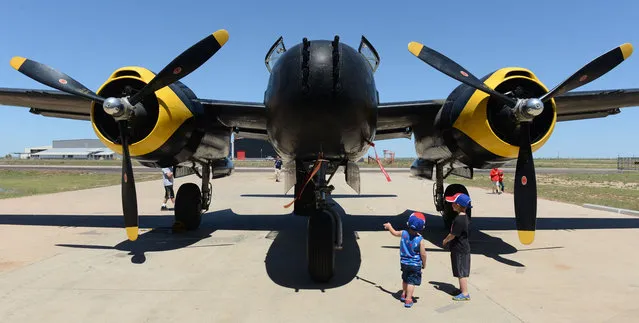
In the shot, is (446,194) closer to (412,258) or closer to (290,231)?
(290,231)

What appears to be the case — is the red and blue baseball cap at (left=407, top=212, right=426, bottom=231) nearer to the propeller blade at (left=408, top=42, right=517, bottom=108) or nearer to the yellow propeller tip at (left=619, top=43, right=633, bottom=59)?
the propeller blade at (left=408, top=42, right=517, bottom=108)

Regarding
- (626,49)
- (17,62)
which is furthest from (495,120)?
(17,62)

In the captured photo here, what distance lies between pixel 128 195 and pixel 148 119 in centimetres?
144

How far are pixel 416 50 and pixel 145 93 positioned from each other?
4.78 metres

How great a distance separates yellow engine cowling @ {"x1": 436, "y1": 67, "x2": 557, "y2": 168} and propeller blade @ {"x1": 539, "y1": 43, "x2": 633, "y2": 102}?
0.92 feet

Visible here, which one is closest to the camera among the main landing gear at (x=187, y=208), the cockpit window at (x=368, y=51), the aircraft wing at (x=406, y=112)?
the cockpit window at (x=368, y=51)

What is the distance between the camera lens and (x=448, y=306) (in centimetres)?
475

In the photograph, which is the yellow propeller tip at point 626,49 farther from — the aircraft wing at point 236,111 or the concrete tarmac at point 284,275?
the aircraft wing at point 236,111

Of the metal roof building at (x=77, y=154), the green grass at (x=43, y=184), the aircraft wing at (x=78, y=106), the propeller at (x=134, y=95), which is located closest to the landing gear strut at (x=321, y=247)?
the aircraft wing at (x=78, y=106)

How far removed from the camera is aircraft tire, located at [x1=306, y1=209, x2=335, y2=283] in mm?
5496

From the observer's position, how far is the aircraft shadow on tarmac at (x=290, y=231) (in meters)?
6.40

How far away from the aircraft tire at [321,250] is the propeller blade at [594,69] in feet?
14.1

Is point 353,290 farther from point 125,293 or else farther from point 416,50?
point 416,50

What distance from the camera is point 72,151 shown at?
425 ft
